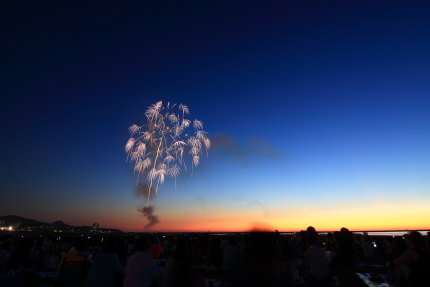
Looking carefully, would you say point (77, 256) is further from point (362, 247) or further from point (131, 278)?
point (362, 247)

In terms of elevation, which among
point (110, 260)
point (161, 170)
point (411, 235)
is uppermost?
point (161, 170)

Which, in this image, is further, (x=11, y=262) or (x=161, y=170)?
(x=161, y=170)

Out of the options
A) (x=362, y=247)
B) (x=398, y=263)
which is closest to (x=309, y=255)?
(x=398, y=263)

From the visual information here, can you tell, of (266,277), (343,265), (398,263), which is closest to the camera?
(266,277)

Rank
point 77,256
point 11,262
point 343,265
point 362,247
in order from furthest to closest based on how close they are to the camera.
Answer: point 362,247, point 343,265, point 11,262, point 77,256

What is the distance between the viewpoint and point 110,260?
20.7 ft

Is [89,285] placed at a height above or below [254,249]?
below

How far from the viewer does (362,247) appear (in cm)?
1778

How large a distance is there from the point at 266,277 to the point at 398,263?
5.77 metres

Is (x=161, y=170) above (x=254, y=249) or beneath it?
above

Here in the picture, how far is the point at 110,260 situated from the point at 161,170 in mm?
17324

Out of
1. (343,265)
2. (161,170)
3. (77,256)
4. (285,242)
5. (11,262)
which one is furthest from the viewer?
(161,170)

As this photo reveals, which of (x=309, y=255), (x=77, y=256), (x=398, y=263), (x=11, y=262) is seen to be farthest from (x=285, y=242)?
(x=11, y=262)

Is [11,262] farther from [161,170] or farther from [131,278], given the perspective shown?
[161,170]
